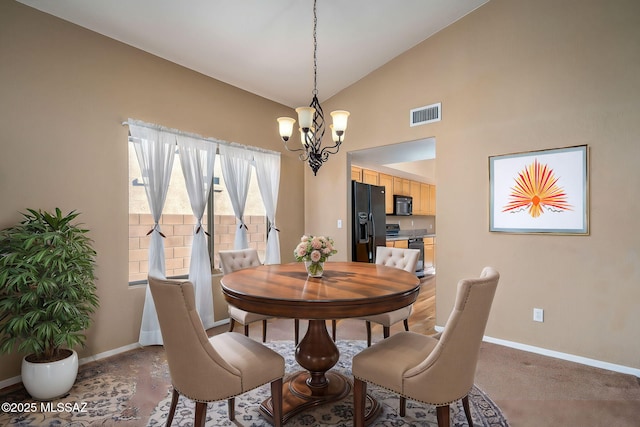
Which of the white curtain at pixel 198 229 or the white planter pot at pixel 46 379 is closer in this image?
the white planter pot at pixel 46 379

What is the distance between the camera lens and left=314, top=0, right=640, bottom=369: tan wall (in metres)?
2.71

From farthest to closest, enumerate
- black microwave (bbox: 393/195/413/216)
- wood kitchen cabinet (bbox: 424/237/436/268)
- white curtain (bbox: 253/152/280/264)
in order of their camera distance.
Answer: wood kitchen cabinet (bbox: 424/237/436/268) < black microwave (bbox: 393/195/413/216) < white curtain (bbox: 253/152/280/264)

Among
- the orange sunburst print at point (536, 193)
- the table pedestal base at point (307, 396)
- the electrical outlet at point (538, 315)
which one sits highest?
the orange sunburst print at point (536, 193)

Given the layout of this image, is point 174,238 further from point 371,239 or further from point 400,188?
point 400,188

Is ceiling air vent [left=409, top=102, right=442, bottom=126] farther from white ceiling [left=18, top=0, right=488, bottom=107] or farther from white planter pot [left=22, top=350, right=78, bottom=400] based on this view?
white planter pot [left=22, top=350, right=78, bottom=400]

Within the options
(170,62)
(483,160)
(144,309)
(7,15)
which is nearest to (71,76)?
(7,15)

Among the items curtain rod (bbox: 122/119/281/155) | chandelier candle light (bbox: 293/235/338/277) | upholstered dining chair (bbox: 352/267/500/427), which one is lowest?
upholstered dining chair (bbox: 352/267/500/427)

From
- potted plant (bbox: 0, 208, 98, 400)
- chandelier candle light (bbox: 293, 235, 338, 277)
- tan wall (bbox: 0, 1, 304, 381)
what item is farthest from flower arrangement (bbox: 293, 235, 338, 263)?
tan wall (bbox: 0, 1, 304, 381)

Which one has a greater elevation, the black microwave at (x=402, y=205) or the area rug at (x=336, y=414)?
the black microwave at (x=402, y=205)

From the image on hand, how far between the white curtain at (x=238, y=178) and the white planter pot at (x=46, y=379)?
6.63 feet

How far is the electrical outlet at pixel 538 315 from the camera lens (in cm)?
307

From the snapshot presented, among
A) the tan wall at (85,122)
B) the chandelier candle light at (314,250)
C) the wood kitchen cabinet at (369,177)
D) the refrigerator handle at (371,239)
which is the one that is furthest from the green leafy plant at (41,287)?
the wood kitchen cabinet at (369,177)

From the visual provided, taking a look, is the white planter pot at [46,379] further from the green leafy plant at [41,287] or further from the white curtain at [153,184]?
the white curtain at [153,184]

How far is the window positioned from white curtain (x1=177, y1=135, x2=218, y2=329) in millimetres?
127
